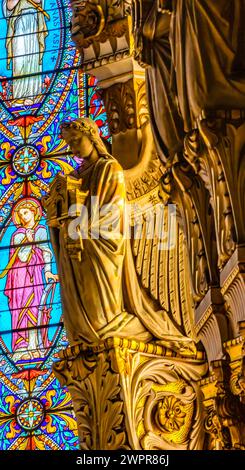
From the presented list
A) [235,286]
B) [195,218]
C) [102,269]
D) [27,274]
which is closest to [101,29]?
[102,269]

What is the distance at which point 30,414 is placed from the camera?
12422 millimetres

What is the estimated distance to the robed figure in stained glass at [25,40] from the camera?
14037mm

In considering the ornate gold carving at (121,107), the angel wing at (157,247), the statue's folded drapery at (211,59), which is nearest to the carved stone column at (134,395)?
the angel wing at (157,247)

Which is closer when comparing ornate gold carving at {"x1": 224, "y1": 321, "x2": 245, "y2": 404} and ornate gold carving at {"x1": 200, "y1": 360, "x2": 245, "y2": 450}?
ornate gold carving at {"x1": 224, "y1": 321, "x2": 245, "y2": 404}

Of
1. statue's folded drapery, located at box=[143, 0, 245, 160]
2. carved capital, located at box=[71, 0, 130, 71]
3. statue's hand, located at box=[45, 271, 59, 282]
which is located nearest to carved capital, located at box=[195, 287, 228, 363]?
statue's folded drapery, located at box=[143, 0, 245, 160]

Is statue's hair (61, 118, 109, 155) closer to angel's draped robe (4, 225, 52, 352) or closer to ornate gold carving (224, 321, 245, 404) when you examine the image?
ornate gold carving (224, 321, 245, 404)

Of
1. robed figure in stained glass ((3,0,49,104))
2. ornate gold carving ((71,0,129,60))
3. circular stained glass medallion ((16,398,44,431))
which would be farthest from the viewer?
robed figure in stained glass ((3,0,49,104))

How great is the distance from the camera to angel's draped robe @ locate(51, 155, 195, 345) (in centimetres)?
809

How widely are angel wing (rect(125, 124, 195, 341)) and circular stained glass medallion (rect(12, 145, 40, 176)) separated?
491 centimetres

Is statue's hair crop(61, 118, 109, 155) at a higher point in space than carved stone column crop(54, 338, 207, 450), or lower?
higher

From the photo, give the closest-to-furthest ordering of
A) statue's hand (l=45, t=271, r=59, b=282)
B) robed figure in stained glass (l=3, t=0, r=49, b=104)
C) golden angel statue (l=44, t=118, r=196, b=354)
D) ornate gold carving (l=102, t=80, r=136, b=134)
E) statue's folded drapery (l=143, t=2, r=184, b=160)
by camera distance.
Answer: statue's folded drapery (l=143, t=2, r=184, b=160)
golden angel statue (l=44, t=118, r=196, b=354)
ornate gold carving (l=102, t=80, r=136, b=134)
statue's hand (l=45, t=271, r=59, b=282)
robed figure in stained glass (l=3, t=0, r=49, b=104)

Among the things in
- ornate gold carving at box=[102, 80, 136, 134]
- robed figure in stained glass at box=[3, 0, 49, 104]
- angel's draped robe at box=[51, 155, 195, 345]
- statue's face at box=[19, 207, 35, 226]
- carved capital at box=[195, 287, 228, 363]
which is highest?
robed figure in stained glass at box=[3, 0, 49, 104]

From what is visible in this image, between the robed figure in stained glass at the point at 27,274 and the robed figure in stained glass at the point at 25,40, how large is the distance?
1283 mm
